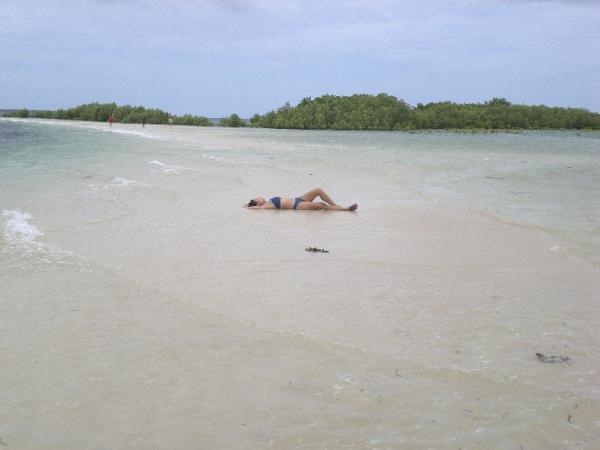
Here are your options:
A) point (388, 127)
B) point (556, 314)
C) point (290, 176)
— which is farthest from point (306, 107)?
point (556, 314)

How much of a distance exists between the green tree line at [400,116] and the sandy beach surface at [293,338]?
85.5 meters

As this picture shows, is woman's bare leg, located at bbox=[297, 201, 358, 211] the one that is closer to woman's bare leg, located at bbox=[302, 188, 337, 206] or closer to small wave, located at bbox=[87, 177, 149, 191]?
woman's bare leg, located at bbox=[302, 188, 337, 206]

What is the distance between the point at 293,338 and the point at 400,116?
9308cm

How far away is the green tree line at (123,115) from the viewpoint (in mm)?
96963

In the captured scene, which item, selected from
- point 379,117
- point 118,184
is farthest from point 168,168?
point 379,117

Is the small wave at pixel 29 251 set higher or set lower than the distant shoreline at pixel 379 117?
lower

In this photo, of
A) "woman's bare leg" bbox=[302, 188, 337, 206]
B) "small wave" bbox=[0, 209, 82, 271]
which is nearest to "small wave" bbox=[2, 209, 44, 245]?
"small wave" bbox=[0, 209, 82, 271]

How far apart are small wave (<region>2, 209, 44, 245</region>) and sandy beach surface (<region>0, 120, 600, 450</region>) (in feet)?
0.19

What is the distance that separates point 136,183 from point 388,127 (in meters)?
80.5

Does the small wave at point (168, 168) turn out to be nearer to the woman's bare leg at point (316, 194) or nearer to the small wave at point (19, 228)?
the woman's bare leg at point (316, 194)

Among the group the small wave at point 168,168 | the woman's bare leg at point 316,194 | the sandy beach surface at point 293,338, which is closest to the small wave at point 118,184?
the small wave at point 168,168

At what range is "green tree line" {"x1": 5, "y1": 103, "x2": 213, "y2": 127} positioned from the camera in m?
97.0

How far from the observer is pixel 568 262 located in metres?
7.23

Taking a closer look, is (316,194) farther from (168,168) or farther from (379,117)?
(379,117)
